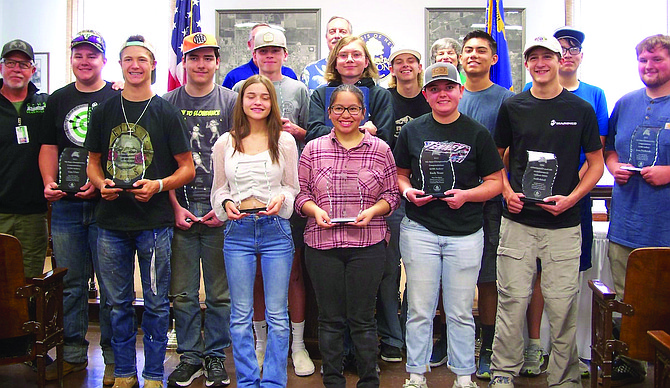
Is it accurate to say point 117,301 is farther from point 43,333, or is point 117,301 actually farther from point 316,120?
point 316,120

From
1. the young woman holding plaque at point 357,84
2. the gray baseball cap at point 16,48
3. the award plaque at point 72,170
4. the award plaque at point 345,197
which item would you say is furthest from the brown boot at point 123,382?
the gray baseball cap at point 16,48

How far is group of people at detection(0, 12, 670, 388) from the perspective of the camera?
2.97 metres

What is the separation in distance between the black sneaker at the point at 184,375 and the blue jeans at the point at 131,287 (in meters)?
0.13

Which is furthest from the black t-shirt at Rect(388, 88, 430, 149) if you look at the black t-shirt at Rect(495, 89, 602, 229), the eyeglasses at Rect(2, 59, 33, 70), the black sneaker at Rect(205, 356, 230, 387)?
the eyeglasses at Rect(2, 59, 33, 70)

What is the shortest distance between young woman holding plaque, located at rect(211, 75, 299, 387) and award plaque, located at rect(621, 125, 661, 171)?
6.24 feet

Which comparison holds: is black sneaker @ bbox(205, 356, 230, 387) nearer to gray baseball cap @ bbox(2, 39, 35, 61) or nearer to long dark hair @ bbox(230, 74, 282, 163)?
long dark hair @ bbox(230, 74, 282, 163)

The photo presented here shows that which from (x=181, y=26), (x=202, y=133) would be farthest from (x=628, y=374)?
(x=181, y=26)

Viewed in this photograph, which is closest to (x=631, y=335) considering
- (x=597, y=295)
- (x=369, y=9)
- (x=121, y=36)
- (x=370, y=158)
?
(x=597, y=295)

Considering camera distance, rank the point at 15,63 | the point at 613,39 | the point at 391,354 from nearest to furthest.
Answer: the point at 15,63 < the point at 391,354 < the point at 613,39

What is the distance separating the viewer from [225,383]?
337 centimetres

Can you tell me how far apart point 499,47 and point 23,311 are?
3.79 m

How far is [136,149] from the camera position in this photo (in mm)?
3080

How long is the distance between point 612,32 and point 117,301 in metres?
7.27

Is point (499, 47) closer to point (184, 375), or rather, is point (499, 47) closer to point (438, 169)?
point (438, 169)
